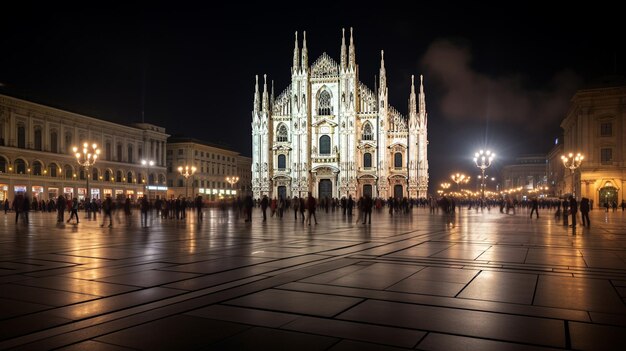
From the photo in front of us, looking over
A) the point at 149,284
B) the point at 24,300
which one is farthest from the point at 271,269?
the point at 24,300

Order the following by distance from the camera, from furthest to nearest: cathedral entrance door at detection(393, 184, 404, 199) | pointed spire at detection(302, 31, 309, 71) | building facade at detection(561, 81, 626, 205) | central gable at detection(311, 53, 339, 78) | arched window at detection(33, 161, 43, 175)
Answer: central gable at detection(311, 53, 339, 78) → pointed spire at detection(302, 31, 309, 71) → cathedral entrance door at detection(393, 184, 404, 199) → arched window at detection(33, 161, 43, 175) → building facade at detection(561, 81, 626, 205)

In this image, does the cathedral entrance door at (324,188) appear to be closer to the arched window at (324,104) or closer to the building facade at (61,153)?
the arched window at (324,104)

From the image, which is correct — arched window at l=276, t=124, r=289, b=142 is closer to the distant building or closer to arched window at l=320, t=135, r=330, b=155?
arched window at l=320, t=135, r=330, b=155

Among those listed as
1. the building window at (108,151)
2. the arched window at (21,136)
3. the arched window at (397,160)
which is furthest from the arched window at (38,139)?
the arched window at (397,160)

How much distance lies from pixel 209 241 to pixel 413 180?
57.7 metres

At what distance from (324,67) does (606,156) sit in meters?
38.1

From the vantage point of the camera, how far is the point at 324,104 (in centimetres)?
7350

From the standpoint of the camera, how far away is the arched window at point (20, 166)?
54031 millimetres

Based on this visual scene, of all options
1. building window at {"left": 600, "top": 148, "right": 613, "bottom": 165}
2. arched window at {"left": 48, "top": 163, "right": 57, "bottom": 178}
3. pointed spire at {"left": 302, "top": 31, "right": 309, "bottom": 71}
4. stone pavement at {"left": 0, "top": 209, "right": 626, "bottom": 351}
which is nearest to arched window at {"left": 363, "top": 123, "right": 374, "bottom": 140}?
pointed spire at {"left": 302, "top": 31, "right": 309, "bottom": 71}

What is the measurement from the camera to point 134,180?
247 ft

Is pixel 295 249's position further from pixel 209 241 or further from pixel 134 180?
pixel 134 180

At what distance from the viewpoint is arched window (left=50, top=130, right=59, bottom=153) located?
5928 cm

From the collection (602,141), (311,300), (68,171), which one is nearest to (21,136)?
(68,171)

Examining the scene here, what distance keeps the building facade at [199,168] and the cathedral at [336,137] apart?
17.2 metres
